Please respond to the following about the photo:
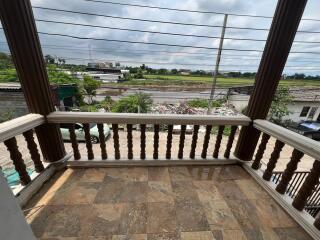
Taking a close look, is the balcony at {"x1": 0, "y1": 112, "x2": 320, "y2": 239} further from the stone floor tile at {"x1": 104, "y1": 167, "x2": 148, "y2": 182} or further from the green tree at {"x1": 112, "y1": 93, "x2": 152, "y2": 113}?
the green tree at {"x1": 112, "y1": 93, "x2": 152, "y2": 113}

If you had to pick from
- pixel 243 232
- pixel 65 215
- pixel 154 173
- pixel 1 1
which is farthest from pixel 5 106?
pixel 243 232

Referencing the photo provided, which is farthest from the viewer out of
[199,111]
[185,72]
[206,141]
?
[199,111]

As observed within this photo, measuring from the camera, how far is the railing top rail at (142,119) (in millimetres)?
1648

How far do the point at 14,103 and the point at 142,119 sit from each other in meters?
1.36

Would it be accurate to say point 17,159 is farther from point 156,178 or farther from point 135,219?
point 156,178

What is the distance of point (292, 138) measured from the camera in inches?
56.2

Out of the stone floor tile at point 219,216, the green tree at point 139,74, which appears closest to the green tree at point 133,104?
A: the green tree at point 139,74

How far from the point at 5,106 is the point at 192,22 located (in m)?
2.75

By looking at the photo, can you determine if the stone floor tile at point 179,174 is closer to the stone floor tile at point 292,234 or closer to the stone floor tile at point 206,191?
the stone floor tile at point 206,191

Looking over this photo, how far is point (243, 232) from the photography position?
4.24 ft

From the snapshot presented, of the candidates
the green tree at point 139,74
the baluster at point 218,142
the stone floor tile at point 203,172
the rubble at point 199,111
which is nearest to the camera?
the stone floor tile at point 203,172

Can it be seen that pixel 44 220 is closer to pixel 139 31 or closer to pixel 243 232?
pixel 243 232

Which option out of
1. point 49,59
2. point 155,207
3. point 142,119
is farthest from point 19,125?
point 155,207

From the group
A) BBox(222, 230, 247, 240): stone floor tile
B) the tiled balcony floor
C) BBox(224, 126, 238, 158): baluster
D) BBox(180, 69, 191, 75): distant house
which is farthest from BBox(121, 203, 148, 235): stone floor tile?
BBox(180, 69, 191, 75): distant house
